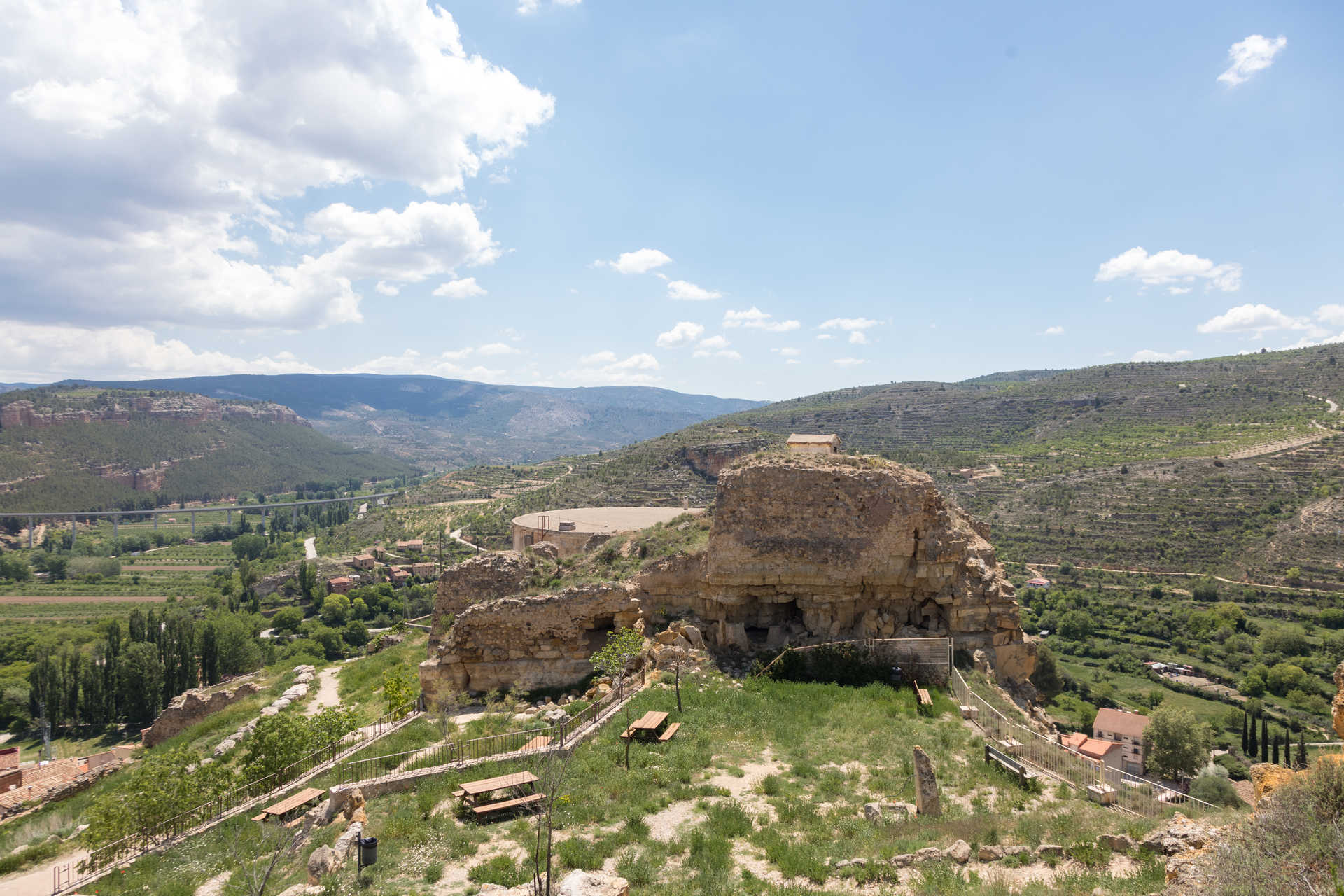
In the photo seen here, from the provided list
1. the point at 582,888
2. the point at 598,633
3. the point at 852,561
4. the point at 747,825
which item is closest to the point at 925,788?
the point at 747,825

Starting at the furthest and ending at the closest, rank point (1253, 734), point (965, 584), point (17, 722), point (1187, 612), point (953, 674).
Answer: point (1187, 612) < point (17, 722) < point (1253, 734) < point (965, 584) < point (953, 674)

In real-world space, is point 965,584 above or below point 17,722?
above

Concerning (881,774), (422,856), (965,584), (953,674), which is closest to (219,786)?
(422,856)

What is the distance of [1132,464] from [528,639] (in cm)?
8222

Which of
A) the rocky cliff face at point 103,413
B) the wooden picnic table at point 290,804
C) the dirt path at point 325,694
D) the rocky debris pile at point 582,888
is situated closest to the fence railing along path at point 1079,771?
the rocky debris pile at point 582,888

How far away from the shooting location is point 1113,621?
5541 centimetres

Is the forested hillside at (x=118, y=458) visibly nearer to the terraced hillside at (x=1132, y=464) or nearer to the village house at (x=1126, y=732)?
the terraced hillside at (x=1132, y=464)

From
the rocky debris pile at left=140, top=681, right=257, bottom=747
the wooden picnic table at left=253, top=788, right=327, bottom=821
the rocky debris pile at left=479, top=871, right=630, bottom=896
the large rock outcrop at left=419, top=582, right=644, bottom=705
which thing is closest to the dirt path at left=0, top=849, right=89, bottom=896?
the wooden picnic table at left=253, top=788, right=327, bottom=821

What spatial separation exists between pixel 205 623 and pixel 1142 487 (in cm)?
8834

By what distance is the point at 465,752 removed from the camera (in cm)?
1473

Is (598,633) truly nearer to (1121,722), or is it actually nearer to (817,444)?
(817,444)

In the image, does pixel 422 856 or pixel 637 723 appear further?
pixel 637 723

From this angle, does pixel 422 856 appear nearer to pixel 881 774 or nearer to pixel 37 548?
pixel 881 774

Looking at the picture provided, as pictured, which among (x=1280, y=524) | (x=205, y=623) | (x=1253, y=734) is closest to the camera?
(x=1253, y=734)
